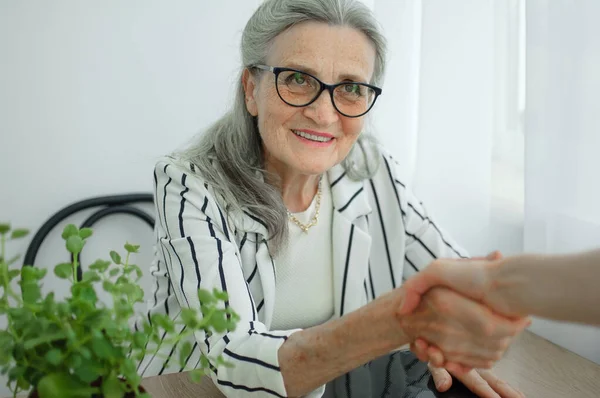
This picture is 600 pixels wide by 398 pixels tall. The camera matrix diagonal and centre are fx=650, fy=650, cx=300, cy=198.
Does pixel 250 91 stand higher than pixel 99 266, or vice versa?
pixel 250 91

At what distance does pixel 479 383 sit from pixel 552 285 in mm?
342

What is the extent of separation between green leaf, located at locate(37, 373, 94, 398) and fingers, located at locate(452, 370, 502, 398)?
0.67 m

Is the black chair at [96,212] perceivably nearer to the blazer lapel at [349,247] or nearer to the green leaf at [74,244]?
the blazer lapel at [349,247]

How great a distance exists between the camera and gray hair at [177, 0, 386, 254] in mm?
1315

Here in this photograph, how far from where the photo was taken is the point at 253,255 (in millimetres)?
1363

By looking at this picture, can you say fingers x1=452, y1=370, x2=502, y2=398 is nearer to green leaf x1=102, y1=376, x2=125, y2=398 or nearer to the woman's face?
the woman's face

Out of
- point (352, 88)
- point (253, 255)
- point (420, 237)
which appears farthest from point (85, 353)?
point (420, 237)

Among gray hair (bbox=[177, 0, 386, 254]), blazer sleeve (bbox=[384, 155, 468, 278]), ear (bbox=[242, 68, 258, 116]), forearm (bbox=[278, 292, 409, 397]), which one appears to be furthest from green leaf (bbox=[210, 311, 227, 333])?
blazer sleeve (bbox=[384, 155, 468, 278])

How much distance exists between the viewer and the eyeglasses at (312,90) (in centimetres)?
131

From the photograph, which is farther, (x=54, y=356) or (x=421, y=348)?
(x=421, y=348)

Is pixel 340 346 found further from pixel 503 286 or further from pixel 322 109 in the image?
pixel 322 109

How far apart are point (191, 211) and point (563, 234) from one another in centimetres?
87

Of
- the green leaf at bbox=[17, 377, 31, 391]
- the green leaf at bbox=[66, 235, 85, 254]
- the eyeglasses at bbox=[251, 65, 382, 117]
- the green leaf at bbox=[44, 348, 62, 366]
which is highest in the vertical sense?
the eyeglasses at bbox=[251, 65, 382, 117]

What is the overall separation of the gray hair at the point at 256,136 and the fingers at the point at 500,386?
511mm
